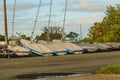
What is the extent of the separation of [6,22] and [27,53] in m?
3.59

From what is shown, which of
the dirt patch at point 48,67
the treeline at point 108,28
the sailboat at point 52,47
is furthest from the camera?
the treeline at point 108,28

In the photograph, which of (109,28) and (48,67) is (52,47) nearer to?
(48,67)

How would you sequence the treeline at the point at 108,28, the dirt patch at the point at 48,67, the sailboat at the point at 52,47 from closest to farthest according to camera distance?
the dirt patch at the point at 48,67, the sailboat at the point at 52,47, the treeline at the point at 108,28

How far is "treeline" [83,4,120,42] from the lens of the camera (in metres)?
70.4

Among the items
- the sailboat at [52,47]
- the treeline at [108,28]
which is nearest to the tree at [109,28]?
the treeline at [108,28]

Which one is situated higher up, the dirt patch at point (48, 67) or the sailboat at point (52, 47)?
the sailboat at point (52, 47)

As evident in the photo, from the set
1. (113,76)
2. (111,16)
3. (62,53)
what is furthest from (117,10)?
(113,76)

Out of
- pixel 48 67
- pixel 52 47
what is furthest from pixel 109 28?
pixel 48 67

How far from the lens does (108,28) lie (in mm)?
75250

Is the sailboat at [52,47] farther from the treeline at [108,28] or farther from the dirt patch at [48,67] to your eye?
the treeline at [108,28]

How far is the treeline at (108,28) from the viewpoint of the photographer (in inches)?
2773

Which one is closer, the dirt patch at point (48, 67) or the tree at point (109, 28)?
the dirt patch at point (48, 67)

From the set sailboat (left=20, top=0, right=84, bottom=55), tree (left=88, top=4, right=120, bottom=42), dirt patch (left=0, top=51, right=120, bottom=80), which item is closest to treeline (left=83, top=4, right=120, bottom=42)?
tree (left=88, top=4, right=120, bottom=42)

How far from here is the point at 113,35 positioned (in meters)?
70.7
